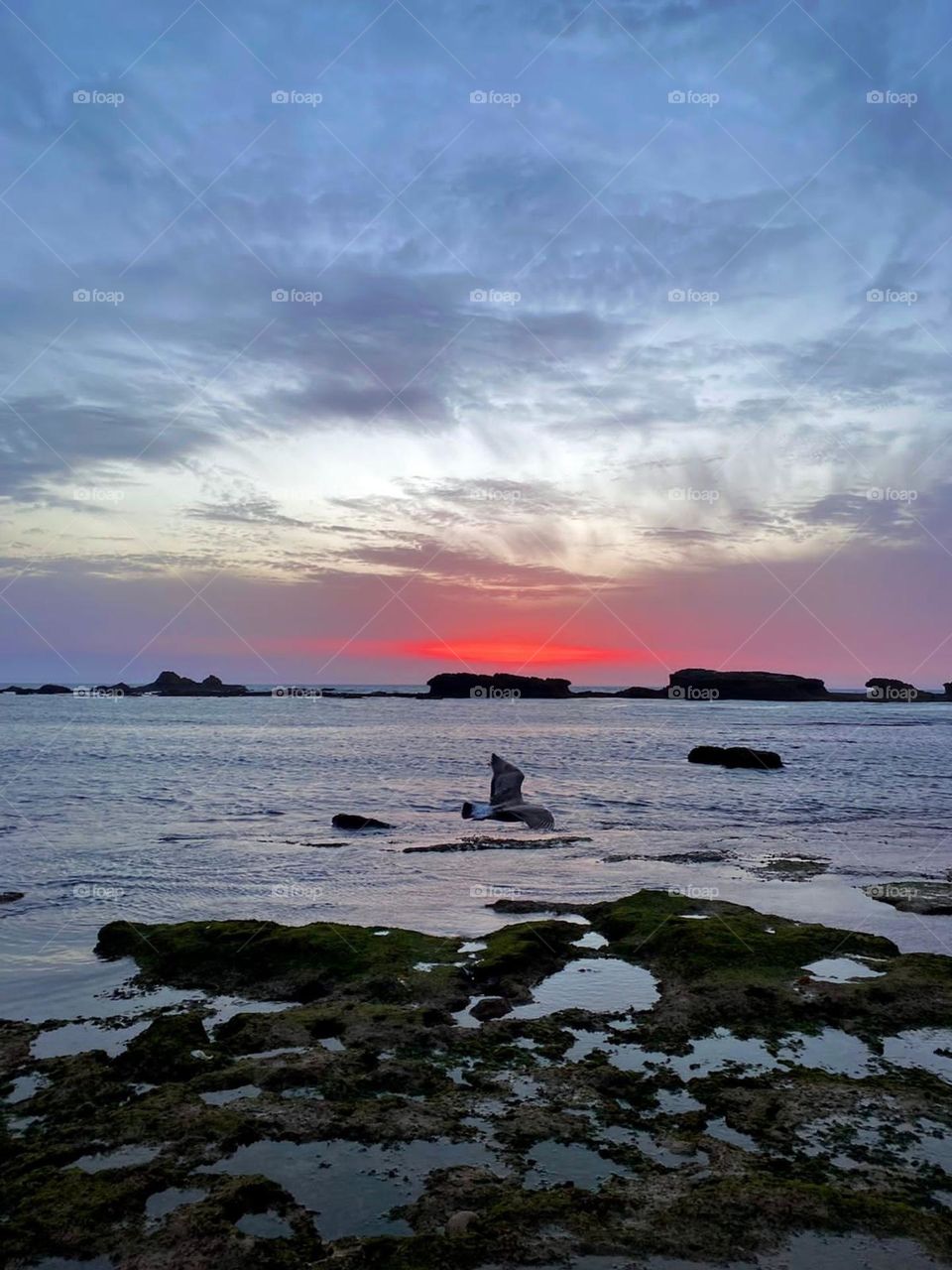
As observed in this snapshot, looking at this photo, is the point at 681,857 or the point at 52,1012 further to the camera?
the point at 681,857

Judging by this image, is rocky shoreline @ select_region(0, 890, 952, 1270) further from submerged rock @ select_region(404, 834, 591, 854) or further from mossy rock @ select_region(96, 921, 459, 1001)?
submerged rock @ select_region(404, 834, 591, 854)

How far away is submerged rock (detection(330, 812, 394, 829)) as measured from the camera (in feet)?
87.0

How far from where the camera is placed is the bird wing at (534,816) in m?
26.9

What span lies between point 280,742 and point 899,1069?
218ft

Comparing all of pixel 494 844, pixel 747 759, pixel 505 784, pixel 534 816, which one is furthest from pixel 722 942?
pixel 747 759

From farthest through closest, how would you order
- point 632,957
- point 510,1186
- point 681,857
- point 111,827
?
point 111,827, point 681,857, point 632,957, point 510,1186

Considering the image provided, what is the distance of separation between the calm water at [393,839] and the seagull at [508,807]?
0.58m

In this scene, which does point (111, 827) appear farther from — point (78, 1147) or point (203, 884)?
point (78, 1147)

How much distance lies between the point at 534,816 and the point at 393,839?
4.93m

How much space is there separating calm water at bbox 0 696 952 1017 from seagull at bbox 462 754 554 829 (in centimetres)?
58

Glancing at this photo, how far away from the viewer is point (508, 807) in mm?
28078

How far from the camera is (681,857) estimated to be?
22.0 metres

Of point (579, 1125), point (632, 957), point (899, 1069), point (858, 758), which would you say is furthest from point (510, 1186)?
point (858, 758)

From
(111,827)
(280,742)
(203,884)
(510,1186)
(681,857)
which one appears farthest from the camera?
(280,742)
